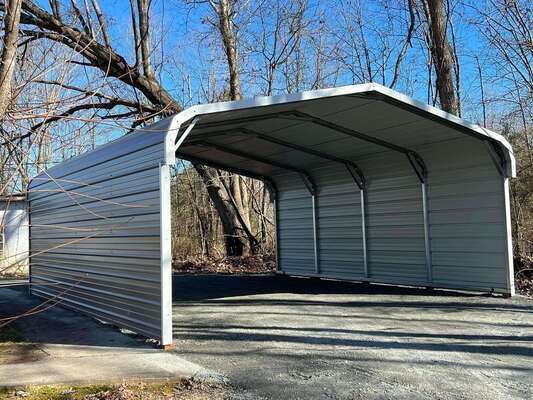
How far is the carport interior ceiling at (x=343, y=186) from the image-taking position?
693 cm

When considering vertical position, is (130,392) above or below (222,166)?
below

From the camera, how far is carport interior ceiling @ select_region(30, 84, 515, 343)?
6934 mm

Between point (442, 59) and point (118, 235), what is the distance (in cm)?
991

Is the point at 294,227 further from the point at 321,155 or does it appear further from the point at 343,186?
the point at 321,155

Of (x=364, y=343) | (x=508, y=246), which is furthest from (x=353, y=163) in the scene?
(x=364, y=343)

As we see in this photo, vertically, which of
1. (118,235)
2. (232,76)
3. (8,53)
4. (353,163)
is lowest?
(118,235)

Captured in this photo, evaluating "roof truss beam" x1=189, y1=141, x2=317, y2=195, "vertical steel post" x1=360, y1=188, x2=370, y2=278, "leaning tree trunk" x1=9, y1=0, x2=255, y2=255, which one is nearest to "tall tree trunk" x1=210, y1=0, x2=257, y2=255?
"leaning tree trunk" x1=9, y1=0, x2=255, y2=255

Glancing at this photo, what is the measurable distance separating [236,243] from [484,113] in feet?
29.6

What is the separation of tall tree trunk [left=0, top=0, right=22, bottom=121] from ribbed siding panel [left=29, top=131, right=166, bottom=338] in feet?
5.64

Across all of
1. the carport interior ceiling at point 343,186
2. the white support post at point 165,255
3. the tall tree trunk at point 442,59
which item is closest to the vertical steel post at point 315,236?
the carport interior ceiling at point 343,186

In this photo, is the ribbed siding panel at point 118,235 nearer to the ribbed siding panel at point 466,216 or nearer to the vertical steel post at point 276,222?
the ribbed siding panel at point 466,216

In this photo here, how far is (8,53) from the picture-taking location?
368 cm

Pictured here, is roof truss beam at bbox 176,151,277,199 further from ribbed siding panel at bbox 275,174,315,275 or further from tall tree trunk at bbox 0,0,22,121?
tall tree trunk at bbox 0,0,22,121

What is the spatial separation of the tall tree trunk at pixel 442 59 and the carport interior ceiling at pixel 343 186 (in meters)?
3.03
